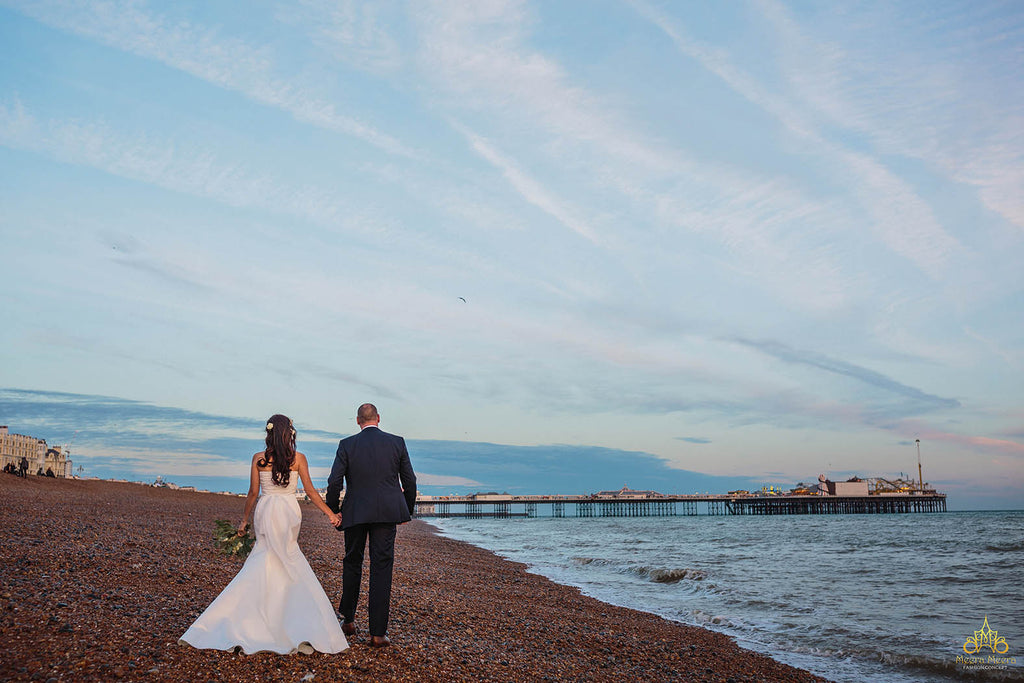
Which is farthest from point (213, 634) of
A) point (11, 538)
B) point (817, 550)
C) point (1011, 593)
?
point (817, 550)

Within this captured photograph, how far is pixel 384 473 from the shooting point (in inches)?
258

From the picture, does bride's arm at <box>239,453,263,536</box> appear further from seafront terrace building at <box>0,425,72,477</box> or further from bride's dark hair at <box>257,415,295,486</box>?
seafront terrace building at <box>0,425,72,477</box>

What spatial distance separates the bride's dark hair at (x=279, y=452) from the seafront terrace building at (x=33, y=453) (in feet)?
234

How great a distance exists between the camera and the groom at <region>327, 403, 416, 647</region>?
6449mm

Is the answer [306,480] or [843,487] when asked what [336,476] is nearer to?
[306,480]

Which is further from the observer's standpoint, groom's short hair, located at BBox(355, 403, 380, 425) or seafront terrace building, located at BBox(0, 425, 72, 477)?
seafront terrace building, located at BBox(0, 425, 72, 477)

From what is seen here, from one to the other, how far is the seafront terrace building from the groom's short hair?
71.2m

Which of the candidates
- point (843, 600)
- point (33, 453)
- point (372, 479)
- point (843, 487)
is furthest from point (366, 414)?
point (843, 487)

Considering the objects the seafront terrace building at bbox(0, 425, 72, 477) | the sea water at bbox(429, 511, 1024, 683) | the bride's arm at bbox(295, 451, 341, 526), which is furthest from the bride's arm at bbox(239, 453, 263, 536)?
the seafront terrace building at bbox(0, 425, 72, 477)

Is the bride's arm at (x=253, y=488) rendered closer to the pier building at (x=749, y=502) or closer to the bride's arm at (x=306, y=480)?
the bride's arm at (x=306, y=480)

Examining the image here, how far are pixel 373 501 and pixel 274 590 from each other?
110 cm

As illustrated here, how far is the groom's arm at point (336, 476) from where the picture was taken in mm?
6496

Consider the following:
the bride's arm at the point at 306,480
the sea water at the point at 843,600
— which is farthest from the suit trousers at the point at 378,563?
the sea water at the point at 843,600

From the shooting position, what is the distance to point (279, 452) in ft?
20.0
